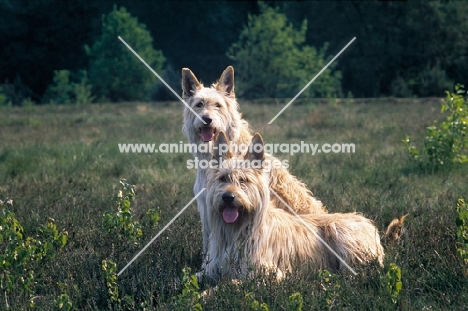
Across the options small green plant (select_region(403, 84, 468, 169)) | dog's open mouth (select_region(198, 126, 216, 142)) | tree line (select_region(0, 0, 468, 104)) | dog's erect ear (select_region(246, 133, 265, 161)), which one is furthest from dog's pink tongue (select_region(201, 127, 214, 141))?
tree line (select_region(0, 0, 468, 104))

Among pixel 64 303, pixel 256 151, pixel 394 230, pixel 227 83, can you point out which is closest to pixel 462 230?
pixel 394 230

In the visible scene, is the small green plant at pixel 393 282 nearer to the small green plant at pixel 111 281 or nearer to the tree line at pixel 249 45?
the small green plant at pixel 111 281

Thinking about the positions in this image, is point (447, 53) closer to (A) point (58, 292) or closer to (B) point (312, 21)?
(B) point (312, 21)

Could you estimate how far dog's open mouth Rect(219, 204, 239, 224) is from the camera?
6.32m

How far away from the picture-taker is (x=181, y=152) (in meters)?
14.8

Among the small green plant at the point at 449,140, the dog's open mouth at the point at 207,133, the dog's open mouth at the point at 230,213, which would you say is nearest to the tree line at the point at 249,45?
the small green plant at the point at 449,140

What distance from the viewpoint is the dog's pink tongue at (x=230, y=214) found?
20.7ft

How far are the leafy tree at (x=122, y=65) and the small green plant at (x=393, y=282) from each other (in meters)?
31.5

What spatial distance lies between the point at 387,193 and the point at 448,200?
0.92 meters

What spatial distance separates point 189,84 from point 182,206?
1967 millimetres

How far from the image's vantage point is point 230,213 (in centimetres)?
634

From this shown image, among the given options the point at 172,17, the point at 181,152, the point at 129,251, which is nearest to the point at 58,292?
the point at 129,251

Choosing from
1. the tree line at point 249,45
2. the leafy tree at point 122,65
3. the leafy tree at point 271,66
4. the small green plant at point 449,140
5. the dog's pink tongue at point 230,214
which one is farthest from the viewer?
the leafy tree at point 122,65

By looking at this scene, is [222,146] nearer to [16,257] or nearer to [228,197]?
[228,197]
